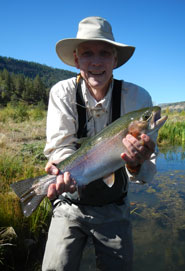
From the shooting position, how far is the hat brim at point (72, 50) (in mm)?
3002

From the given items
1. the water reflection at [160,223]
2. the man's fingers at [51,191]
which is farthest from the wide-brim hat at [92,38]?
the water reflection at [160,223]

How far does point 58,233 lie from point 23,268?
1258 millimetres

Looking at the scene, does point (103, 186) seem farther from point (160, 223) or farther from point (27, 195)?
point (160, 223)

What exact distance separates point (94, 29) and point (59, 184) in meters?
2.03

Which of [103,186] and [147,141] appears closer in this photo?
[147,141]

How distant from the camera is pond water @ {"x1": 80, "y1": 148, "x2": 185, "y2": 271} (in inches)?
150

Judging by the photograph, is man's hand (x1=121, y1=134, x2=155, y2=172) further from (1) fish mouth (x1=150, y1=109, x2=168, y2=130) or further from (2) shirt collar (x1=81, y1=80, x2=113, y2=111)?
(2) shirt collar (x1=81, y1=80, x2=113, y2=111)

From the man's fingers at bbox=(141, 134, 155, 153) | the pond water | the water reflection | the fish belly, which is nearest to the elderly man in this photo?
the man's fingers at bbox=(141, 134, 155, 153)

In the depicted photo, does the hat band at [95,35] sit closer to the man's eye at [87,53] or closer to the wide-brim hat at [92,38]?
the wide-brim hat at [92,38]

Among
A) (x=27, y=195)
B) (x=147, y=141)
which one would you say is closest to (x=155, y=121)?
(x=147, y=141)

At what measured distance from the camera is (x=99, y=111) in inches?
117

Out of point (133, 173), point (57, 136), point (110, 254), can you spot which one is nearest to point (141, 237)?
point (110, 254)

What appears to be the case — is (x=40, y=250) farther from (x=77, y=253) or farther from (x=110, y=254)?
(x=110, y=254)

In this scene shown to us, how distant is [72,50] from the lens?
334 cm
